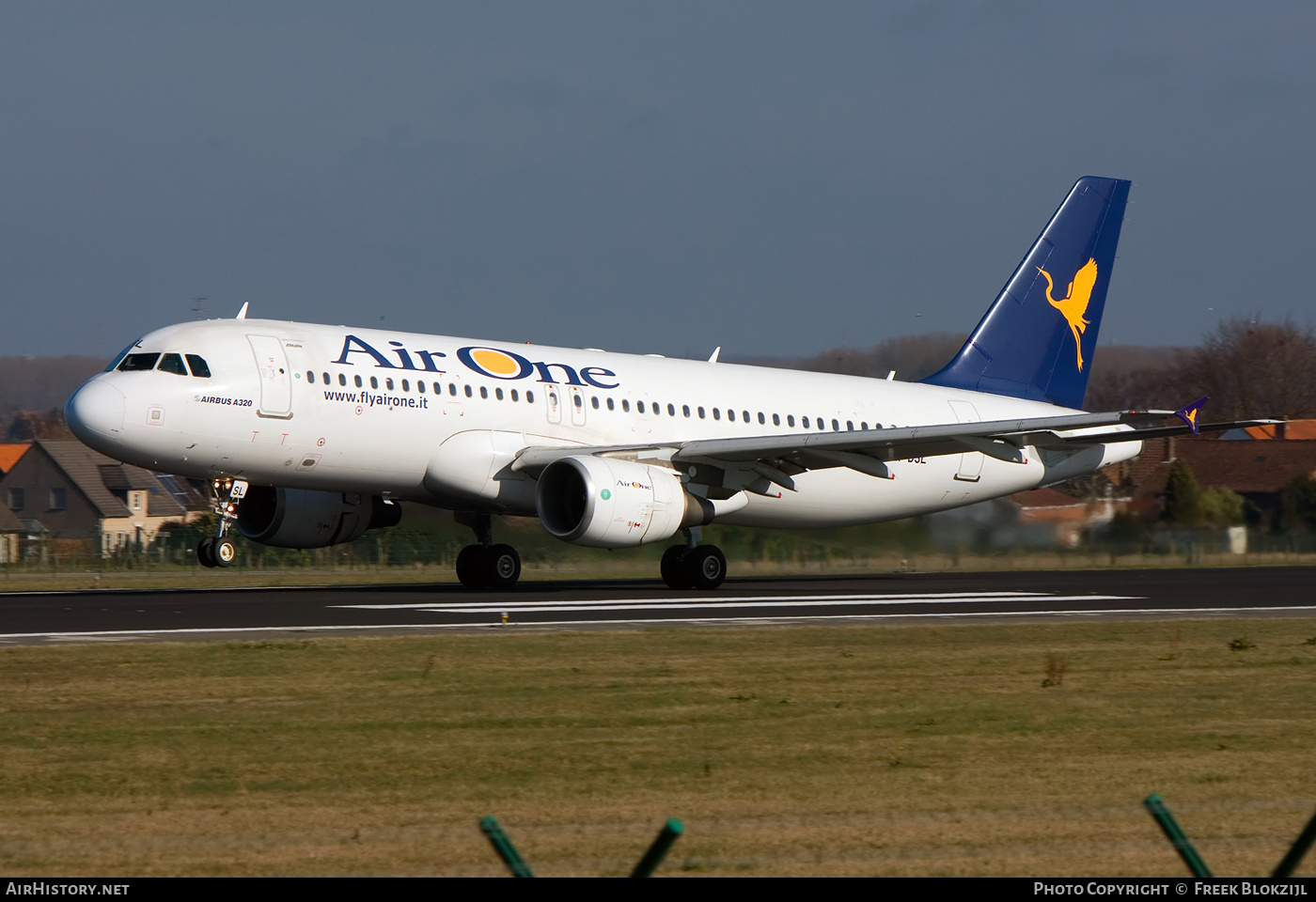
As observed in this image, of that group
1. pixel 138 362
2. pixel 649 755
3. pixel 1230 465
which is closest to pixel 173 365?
pixel 138 362

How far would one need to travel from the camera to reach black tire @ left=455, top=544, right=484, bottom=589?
2800 cm

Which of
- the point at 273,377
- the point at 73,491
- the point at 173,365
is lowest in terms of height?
the point at 73,491

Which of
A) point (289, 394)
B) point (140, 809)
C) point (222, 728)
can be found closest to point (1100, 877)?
point (140, 809)

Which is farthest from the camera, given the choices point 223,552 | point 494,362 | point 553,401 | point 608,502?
point 553,401

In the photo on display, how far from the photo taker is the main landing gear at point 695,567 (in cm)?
2778

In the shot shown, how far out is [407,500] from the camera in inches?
1069

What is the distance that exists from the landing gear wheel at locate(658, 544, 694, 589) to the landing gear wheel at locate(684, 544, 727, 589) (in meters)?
0.07

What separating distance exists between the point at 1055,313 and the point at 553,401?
43.8 feet

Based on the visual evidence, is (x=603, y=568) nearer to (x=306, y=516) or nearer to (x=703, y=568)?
(x=703, y=568)

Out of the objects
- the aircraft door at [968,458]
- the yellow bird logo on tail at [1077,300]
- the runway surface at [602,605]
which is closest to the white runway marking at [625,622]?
the runway surface at [602,605]

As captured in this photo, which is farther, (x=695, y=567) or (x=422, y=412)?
(x=695, y=567)

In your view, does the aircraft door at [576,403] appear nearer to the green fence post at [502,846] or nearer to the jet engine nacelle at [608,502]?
the jet engine nacelle at [608,502]

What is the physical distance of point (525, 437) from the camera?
26531mm

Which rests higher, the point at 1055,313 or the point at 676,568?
the point at 1055,313
